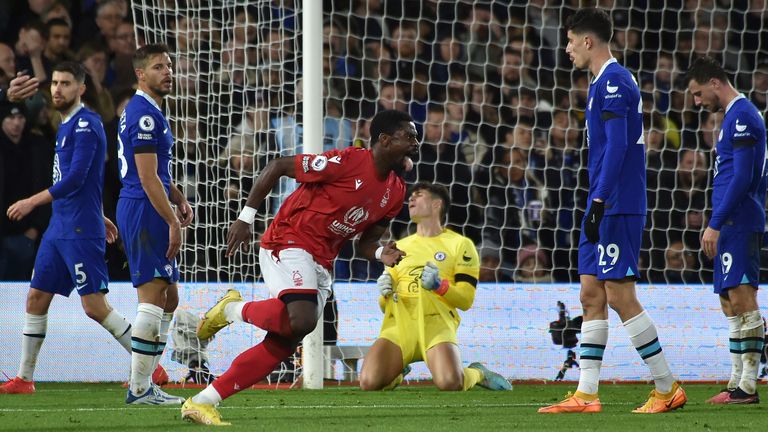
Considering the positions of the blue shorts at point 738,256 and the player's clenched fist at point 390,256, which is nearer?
the player's clenched fist at point 390,256

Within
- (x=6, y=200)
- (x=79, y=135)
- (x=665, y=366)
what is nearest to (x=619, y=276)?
(x=665, y=366)

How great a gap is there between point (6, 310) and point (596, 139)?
513 cm

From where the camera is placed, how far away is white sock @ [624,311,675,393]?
17.9 ft

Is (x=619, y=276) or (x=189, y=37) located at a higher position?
(x=189, y=37)

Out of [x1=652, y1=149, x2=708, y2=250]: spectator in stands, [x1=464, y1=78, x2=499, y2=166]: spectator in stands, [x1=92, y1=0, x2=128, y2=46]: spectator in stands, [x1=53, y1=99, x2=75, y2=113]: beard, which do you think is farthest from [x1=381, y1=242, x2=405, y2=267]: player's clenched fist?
[x1=92, y1=0, x2=128, y2=46]: spectator in stands

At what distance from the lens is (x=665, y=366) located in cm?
552

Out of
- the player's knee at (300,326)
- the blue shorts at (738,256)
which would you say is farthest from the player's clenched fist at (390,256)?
the blue shorts at (738,256)

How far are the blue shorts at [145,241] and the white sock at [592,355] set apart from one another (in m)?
2.25

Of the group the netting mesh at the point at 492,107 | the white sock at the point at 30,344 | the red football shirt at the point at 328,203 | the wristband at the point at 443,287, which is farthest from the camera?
the netting mesh at the point at 492,107

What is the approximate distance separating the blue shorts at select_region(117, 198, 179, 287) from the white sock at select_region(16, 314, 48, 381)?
1.57 meters

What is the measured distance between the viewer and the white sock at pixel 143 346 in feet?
19.2

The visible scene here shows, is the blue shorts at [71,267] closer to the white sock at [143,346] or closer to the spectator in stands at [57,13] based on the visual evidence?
the white sock at [143,346]

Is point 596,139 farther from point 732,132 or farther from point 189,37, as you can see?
point 189,37

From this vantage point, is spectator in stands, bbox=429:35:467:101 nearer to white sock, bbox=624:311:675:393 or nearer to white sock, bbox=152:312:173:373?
white sock, bbox=152:312:173:373
